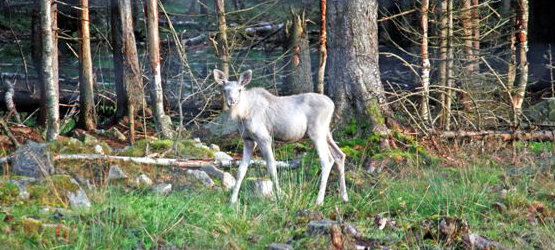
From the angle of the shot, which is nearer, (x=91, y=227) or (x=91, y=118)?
(x=91, y=227)

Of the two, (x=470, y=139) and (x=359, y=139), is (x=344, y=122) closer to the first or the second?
(x=359, y=139)

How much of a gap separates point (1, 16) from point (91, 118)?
10576 mm

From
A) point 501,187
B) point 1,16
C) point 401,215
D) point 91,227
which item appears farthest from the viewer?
point 1,16

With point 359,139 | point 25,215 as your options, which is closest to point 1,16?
point 359,139

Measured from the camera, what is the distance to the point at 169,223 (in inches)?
315

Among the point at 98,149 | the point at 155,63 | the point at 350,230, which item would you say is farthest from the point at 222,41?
the point at 350,230

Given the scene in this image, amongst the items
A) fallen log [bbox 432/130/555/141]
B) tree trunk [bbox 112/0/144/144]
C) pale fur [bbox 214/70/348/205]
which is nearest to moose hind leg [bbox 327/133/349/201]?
pale fur [bbox 214/70/348/205]

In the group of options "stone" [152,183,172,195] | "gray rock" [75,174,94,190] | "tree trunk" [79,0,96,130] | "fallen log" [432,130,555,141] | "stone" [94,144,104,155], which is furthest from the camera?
"tree trunk" [79,0,96,130]

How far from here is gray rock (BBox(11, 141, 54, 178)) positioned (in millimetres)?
10400

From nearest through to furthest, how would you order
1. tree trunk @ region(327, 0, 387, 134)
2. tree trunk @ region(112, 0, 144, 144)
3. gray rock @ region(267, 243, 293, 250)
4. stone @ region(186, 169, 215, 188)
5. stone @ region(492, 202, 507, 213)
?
1. gray rock @ region(267, 243, 293, 250)
2. stone @ region(492, 202, 507, 213)
3. stone @ region(186, 169, 215, 188)
4. tree trunk @ region(327, 0, 387, 134)
5. tree trunk @ region(112, 0, 144, 144)

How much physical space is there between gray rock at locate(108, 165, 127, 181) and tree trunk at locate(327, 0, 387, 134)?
4155 mm

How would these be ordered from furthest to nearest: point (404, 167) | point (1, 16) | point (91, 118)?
point (1, 16) < point (91, 118) < point (404, 167)

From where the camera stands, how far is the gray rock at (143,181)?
10562mm

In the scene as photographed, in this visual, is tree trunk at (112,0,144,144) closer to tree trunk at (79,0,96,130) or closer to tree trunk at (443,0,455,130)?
tree trunk at (79,0,96,130)
